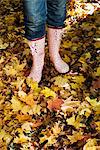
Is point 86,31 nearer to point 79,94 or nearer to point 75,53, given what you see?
point 75,53

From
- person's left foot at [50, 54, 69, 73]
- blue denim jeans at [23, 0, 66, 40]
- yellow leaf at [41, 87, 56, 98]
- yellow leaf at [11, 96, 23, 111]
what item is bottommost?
yellow leaf at [11, 96, 23, 111]

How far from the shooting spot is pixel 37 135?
7.36ft

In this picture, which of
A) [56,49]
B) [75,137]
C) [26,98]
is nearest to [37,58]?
[56,49]

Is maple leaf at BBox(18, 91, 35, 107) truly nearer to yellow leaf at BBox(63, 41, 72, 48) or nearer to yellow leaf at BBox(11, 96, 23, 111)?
yellow leaf at BBox(11, 96, 23, 111)

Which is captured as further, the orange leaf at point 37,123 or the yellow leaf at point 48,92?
the yellow leaf at point 48,92

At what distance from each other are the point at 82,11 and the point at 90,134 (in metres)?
1.57

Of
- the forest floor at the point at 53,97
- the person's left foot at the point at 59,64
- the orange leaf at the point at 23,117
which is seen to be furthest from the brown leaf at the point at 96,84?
the orange leaf at the point at 23,117

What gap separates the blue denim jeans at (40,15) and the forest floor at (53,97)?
1.46 feet

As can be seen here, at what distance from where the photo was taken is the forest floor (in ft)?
7.23

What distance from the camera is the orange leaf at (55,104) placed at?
94.5 inches

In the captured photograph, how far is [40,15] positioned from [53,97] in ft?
2.12

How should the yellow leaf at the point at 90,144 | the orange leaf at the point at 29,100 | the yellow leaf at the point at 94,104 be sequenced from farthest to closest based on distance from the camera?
the orange leaf at the point at 29,100 → the yellow leaf at the point at 94,104 → the yellow leaf at the point at 90,144

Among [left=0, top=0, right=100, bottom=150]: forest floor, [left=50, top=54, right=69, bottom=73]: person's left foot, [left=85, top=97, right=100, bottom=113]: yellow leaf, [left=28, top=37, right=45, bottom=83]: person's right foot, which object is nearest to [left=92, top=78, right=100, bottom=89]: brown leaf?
[left=0, top=0, right=100, bottom=150]: forest floor

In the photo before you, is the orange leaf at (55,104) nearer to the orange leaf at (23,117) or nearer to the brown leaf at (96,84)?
the orange leaf at (23,117)
